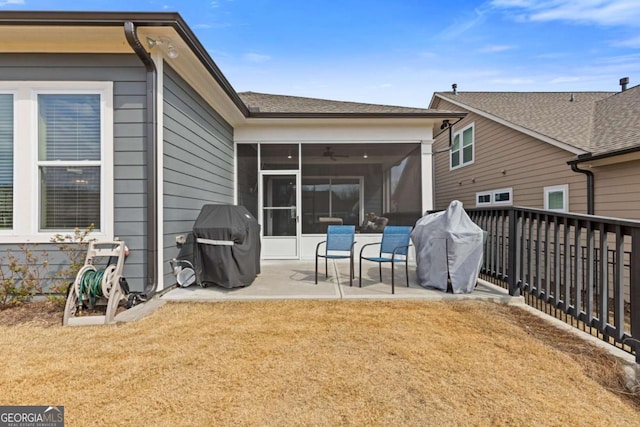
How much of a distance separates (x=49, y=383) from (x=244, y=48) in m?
9.55

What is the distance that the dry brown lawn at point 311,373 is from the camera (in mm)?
1664

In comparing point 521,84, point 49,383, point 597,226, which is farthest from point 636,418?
point 521,84

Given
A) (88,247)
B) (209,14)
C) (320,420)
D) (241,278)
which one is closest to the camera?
(320,420)

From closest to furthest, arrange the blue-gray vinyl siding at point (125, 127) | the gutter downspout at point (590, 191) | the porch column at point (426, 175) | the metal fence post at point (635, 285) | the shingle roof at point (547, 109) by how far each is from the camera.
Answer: the metal fence post at point (635, 285) < the blue-gray vinyl siding at point (125, 127) < the gutter downspout at point (590, 191) < the porch column at point (426, 175) < the shingle roof at point (547, 109)

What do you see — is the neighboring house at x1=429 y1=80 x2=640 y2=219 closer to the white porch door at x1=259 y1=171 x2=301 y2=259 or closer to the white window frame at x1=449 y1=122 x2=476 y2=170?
the white window frame at x1=449 y1=122 x2=476 y2=170

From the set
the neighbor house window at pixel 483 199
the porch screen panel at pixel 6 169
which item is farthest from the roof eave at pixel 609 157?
the porch screen panel at pixel 6 169

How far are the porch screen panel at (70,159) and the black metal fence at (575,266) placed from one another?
5030 mm

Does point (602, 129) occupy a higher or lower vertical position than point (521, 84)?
lower

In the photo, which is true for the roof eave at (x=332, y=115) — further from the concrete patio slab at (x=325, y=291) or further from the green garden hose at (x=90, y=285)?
the green garden hose at (x=90, y=285)

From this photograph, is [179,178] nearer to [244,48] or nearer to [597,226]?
[597,226]

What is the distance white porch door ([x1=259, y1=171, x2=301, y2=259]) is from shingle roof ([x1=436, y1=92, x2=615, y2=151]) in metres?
5.79

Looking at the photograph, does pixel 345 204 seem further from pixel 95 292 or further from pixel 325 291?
pixel 95 292

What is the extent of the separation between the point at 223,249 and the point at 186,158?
1496mm

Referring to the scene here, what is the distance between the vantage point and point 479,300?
3.72m
